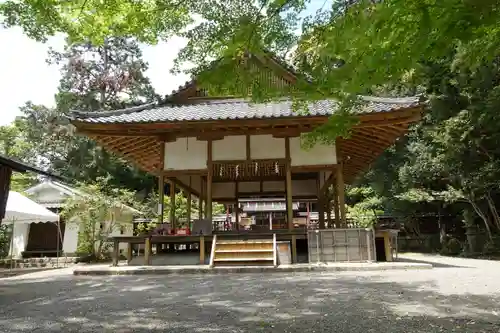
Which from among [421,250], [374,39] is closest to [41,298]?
[374,39]

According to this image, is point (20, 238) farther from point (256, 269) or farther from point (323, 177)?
point (256, 269)

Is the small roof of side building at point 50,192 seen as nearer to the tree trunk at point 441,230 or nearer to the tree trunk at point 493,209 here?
the tree trunk at point 441,230

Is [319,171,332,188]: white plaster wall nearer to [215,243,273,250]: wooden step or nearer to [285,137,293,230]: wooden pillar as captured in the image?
[285,137,293,230]: wooden pillar

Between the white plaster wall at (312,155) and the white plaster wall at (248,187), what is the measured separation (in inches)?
211

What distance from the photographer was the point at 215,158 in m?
10.7

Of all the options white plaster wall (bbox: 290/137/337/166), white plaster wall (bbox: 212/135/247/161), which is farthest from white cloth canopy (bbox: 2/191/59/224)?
white plaster wall (bbox: 290/137/337/166)

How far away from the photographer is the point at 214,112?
1100cm

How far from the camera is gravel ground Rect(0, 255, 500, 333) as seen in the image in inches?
140

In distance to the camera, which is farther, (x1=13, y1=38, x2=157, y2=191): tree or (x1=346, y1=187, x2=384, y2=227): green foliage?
(x1=13, y1=38, x2=157, y2=191): tree

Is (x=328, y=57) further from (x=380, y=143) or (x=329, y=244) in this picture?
(x=380, y=143)

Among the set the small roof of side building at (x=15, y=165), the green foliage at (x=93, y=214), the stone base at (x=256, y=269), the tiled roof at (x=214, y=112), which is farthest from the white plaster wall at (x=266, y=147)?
the green foliage at (x=93, y=214)

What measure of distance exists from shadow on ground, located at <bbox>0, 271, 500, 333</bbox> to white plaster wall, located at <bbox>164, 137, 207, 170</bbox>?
441cm

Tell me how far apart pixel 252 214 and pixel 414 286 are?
1725 cm

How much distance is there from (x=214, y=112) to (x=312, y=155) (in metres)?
2.95
